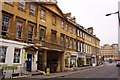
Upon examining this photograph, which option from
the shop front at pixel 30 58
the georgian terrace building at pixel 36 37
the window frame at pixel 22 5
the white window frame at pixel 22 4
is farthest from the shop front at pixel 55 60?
the white window frame at pixel 22 4

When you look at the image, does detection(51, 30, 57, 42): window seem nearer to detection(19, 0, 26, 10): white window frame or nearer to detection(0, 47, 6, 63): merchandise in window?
detection(19, 0, 26, 10): white window frame

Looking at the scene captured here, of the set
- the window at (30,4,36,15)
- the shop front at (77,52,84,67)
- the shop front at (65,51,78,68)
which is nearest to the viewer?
the window at (30,4,36,15)

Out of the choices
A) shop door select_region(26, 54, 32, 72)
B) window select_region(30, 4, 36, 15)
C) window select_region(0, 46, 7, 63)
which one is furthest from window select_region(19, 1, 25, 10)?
shop door select_region(26, 54, 32, 72)

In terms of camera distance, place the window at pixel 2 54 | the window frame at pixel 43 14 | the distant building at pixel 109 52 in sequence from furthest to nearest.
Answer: the distant building at pixel 109 52
the window frame at pixel 43 14
the window at pixel 2 54

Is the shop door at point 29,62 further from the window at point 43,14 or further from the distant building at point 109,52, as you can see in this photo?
the distant building at point 109,52

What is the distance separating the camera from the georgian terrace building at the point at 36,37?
20.5 metres

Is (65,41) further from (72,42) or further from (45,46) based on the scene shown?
(45,46)

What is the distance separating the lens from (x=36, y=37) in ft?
82.8

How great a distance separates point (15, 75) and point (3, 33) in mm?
4531

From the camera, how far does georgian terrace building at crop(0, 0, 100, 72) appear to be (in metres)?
20.5

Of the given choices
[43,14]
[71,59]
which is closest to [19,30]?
[43,14]

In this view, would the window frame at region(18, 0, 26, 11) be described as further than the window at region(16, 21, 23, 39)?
Yes

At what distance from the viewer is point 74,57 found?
128ft

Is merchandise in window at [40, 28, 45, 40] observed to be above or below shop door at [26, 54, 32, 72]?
above
